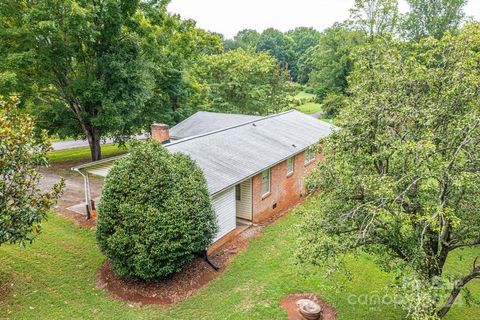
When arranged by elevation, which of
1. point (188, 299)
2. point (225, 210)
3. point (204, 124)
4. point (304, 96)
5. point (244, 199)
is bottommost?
point (188, 299)

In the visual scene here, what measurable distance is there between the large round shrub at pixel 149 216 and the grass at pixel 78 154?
15.8 metres

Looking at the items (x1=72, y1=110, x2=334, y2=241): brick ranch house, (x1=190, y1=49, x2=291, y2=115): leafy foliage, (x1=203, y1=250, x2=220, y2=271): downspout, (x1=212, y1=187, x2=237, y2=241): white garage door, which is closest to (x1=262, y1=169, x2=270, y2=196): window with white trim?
(x1=72, y1=110, x2=334, y2=241): brick ranch house

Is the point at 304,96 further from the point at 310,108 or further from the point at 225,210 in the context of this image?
the point at 225,210

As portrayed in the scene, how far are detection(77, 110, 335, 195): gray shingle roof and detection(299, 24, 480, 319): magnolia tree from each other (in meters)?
5.38

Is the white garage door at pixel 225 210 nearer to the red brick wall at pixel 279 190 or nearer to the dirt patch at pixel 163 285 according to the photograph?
the red brick wall at pixel 279 190

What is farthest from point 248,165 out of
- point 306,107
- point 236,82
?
point 306,107

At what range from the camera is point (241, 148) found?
51.2 ft

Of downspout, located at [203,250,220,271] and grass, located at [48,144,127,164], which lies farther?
grass, located at [48,144,127,164]

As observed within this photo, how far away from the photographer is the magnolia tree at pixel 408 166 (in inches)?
226

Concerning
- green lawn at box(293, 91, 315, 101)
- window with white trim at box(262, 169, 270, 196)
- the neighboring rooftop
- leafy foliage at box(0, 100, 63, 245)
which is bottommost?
window with white trim at box(262, 169, 270, 196)

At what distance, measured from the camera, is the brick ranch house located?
41.8 ft

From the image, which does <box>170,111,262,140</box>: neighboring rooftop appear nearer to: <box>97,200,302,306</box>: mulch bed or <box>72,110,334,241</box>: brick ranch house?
<box>72,110,334,241</box>: brick ranch house

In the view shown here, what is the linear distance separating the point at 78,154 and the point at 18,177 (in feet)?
70.3

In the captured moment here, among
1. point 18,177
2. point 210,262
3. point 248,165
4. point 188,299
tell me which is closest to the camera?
point 18,177
